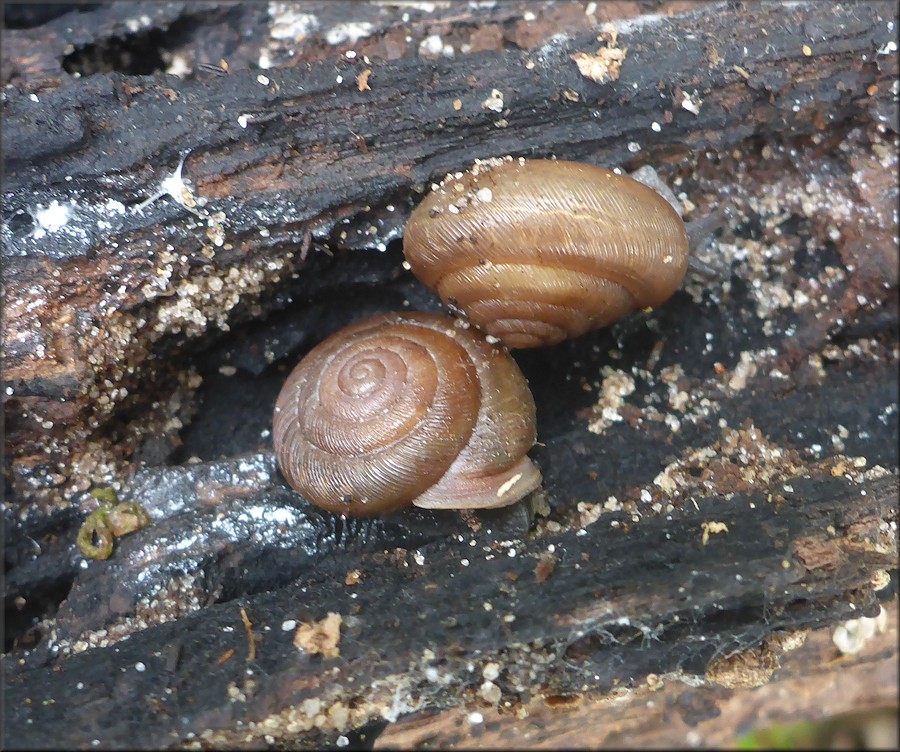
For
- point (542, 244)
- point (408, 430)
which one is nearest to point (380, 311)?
point (408, 430)

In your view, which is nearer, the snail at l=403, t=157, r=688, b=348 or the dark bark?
the dark bark

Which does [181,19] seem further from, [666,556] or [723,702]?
[723,702]

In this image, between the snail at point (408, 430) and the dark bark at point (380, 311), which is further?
the snail at point (408, 430)

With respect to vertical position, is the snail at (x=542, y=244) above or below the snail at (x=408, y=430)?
above

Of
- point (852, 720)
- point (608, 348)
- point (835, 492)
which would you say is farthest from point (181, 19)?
point (852, 720)

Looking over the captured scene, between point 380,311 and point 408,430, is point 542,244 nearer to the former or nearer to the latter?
point 408,430
